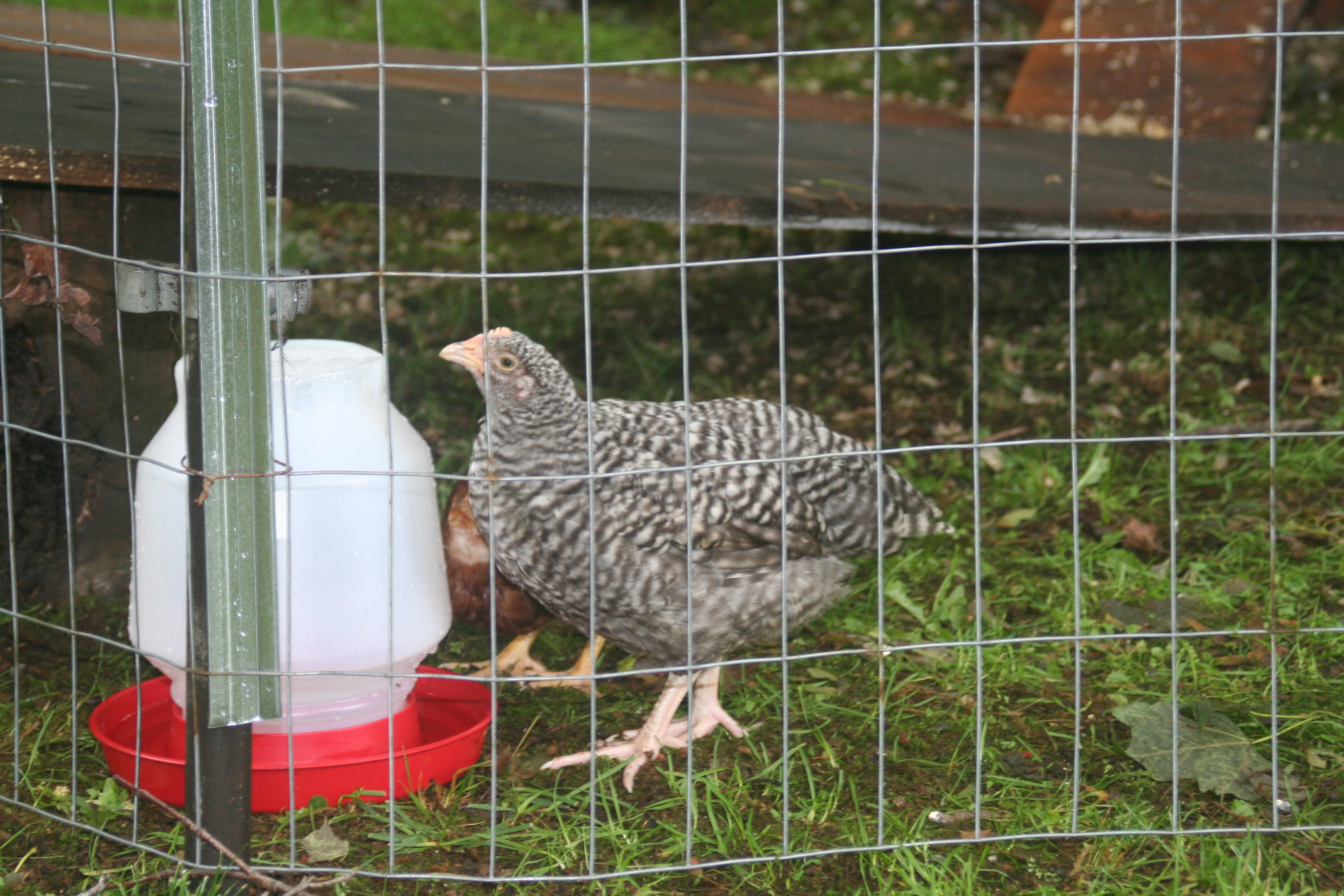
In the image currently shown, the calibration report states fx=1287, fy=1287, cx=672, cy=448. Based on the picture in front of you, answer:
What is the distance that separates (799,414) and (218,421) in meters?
1.49

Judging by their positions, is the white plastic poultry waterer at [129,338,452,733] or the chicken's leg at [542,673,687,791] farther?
the chicken's leg at [542,673,687,791]

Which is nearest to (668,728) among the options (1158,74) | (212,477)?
(212,477)

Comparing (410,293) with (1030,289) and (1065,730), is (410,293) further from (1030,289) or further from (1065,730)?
(1065,730)

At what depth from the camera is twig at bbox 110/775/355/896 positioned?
6.45 feet

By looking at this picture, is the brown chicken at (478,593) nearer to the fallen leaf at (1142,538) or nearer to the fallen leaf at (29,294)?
the fallen leaf at (29,294)

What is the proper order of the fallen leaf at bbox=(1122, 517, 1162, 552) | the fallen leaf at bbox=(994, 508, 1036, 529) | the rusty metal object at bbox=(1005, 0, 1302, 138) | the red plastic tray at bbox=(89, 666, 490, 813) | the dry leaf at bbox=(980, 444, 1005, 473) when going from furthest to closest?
the rusty metal object at bbox=(1005, 0, 1302, 138)
the dry leaf at bbox=(980, 444, 1005, 473)
the fallen leaf at bbox=(994, 508, 1036, 529)
the fallen leaf at bbox=(1122, 517, 1162, 552)
the red plastic tray at bbox=(89, 666, 490, 813)

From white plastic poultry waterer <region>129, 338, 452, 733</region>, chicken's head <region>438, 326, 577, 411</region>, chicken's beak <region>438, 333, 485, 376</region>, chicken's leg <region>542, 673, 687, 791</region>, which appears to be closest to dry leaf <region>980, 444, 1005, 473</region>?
chicken's leg <region>542, 673, 687, 791</region>

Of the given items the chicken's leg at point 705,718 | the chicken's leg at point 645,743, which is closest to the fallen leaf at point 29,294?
the chicken's leg at point 645,743

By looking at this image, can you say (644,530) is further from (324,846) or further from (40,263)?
(40,263)

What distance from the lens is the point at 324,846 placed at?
7.13 ft

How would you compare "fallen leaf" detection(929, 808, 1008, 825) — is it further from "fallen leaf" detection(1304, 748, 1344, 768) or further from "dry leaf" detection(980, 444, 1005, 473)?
"dry leaf" detection(980, 444, 1005, 473)

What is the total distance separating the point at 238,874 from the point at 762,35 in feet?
23.7

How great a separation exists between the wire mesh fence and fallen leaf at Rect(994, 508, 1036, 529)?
0.03m

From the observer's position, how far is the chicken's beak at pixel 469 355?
8.01ft
